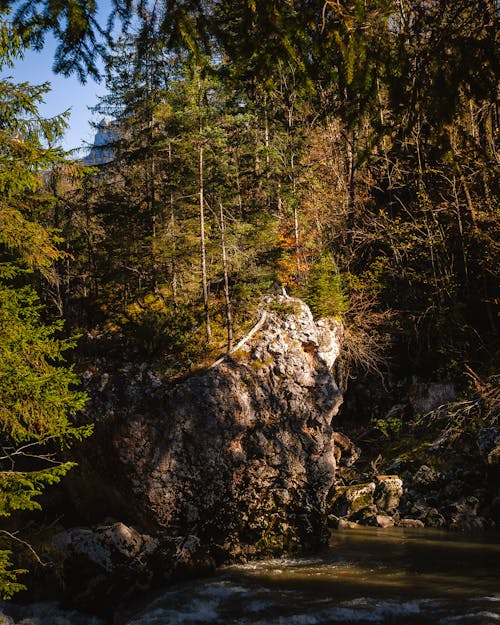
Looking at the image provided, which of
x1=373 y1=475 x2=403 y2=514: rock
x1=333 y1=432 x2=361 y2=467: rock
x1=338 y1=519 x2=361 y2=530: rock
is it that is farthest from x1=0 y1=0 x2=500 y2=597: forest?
x1=338 y1=519 x2=361 y2=530: rock

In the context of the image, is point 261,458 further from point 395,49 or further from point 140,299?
point 395,49

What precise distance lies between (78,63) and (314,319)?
1435 cm

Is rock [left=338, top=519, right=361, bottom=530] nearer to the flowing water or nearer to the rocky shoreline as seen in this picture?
the rocky shoreline

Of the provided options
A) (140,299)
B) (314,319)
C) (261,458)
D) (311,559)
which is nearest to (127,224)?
(140,299)

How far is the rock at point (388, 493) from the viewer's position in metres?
17.1

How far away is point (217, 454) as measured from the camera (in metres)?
13.7

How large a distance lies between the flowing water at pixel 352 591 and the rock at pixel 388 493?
127 inches

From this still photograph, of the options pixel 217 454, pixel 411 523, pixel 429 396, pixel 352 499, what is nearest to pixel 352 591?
pixel 217 454

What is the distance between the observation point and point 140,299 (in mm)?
18250

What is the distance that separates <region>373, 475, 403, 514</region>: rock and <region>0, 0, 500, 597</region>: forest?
4.44 meters

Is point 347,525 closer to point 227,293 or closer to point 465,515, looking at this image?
point 465,515

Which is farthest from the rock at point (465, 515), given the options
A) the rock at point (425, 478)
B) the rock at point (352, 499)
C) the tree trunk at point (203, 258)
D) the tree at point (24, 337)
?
the tree at point (24, 337)

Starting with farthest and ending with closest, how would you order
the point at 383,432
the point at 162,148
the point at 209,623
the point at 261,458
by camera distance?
the point at 383,432
the point at 162,148
the point at 261,458
the point at 209,623

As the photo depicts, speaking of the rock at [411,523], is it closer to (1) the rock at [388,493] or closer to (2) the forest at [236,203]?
(1) the rock at [388,493]
